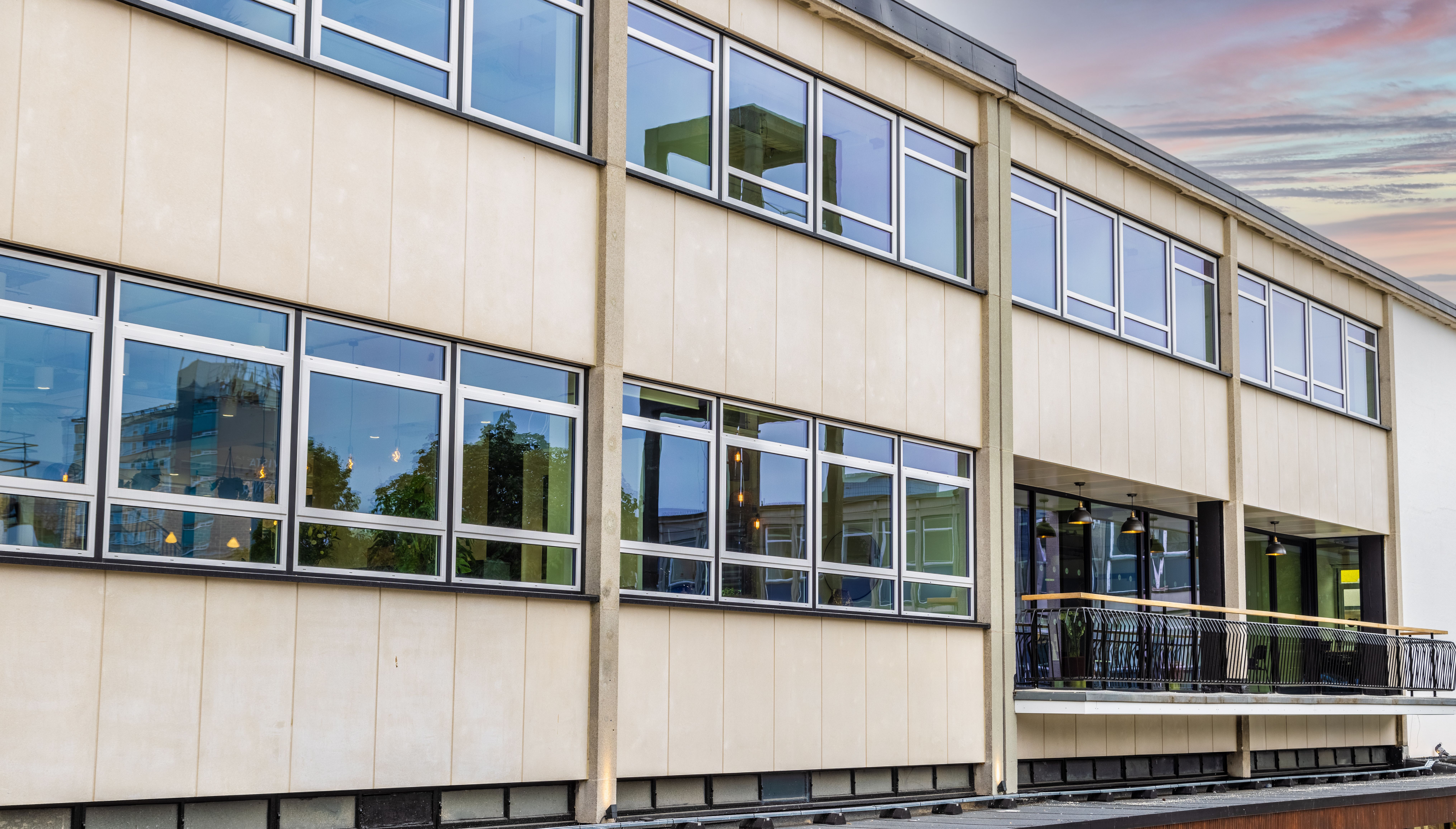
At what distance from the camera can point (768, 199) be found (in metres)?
13.9

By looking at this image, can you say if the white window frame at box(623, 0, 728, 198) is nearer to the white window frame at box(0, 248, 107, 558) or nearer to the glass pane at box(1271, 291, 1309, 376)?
the white window frame at box(0, 248, 107, 558)

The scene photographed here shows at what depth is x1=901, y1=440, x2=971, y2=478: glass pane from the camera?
50.2 ft

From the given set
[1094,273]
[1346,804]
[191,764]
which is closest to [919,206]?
[1094,273]

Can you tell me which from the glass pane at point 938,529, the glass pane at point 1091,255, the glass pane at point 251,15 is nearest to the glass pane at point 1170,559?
the glass pane at point 1091,255

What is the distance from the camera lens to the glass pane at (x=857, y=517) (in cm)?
1417

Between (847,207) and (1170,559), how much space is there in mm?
10088

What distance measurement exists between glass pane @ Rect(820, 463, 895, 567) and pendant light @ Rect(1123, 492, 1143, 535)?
6.34m

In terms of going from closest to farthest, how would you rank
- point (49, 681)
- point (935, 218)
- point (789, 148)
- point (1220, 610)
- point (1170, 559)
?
1. point (49, 681)
2. point (789, 148)
3. point (935, 218)
4. point (1220, 610)
5. point (1170, 559)

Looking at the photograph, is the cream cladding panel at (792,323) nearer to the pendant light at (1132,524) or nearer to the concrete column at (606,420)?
the concrete column at (606,420)

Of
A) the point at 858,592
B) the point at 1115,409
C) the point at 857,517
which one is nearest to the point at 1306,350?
the point at 1115,409

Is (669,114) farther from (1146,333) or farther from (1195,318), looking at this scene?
(1195,318)

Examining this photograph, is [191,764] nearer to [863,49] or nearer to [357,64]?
[357,64]

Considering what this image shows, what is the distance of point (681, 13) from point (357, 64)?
3586 millimetres

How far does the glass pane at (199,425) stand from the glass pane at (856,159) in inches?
257
